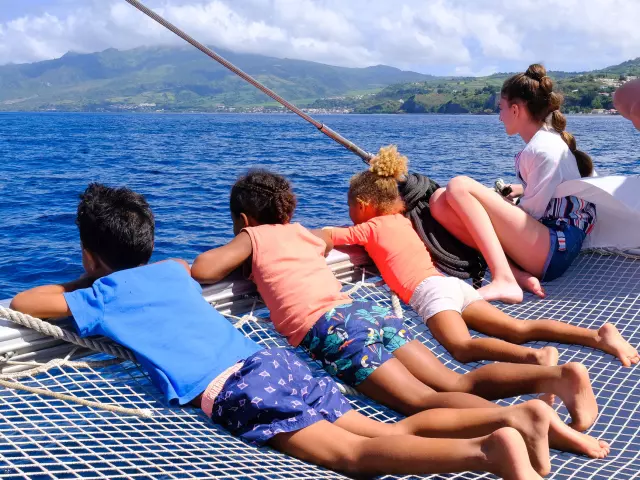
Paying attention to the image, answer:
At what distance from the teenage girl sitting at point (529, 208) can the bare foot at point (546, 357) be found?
0.77 meters

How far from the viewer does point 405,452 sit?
1875 mm

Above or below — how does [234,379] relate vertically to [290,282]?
below

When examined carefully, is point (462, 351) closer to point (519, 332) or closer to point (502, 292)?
point (519, 332)

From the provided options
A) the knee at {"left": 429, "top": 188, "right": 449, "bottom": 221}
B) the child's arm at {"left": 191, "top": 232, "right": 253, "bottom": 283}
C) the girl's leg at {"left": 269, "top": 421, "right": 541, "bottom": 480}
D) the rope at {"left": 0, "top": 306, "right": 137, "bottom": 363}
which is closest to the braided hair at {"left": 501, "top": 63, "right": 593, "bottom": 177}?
the knee at {"left": 429, "top": 188, "right": 449, "bottom": 221}

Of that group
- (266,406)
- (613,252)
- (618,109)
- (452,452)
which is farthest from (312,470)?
(613,252)

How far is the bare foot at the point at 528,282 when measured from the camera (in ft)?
11.5

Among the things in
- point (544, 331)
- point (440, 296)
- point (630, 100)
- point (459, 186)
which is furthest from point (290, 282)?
point (630, 100)

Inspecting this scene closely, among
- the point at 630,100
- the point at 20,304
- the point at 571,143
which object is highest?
the point at 630,100

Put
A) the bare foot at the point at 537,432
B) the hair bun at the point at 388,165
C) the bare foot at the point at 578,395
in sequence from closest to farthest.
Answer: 1. the bare foot at the point at 537,432
2. the bare foot at the point at 578,395
3. the hair bun at the point at 388,165

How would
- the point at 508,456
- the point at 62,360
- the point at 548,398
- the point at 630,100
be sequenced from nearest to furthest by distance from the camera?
the point at 630,100 → the point at 508,456 → the point at 548,398 → the point at 62,360

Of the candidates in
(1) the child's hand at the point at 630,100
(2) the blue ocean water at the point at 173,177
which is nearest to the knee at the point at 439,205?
(1) the child's hand at the point at 630,100

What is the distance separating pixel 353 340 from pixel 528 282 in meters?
1.41

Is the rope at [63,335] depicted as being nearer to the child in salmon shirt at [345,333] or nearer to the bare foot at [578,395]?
the child in salmon shirt at [345,333]

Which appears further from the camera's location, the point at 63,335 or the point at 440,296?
the point at 440,296
